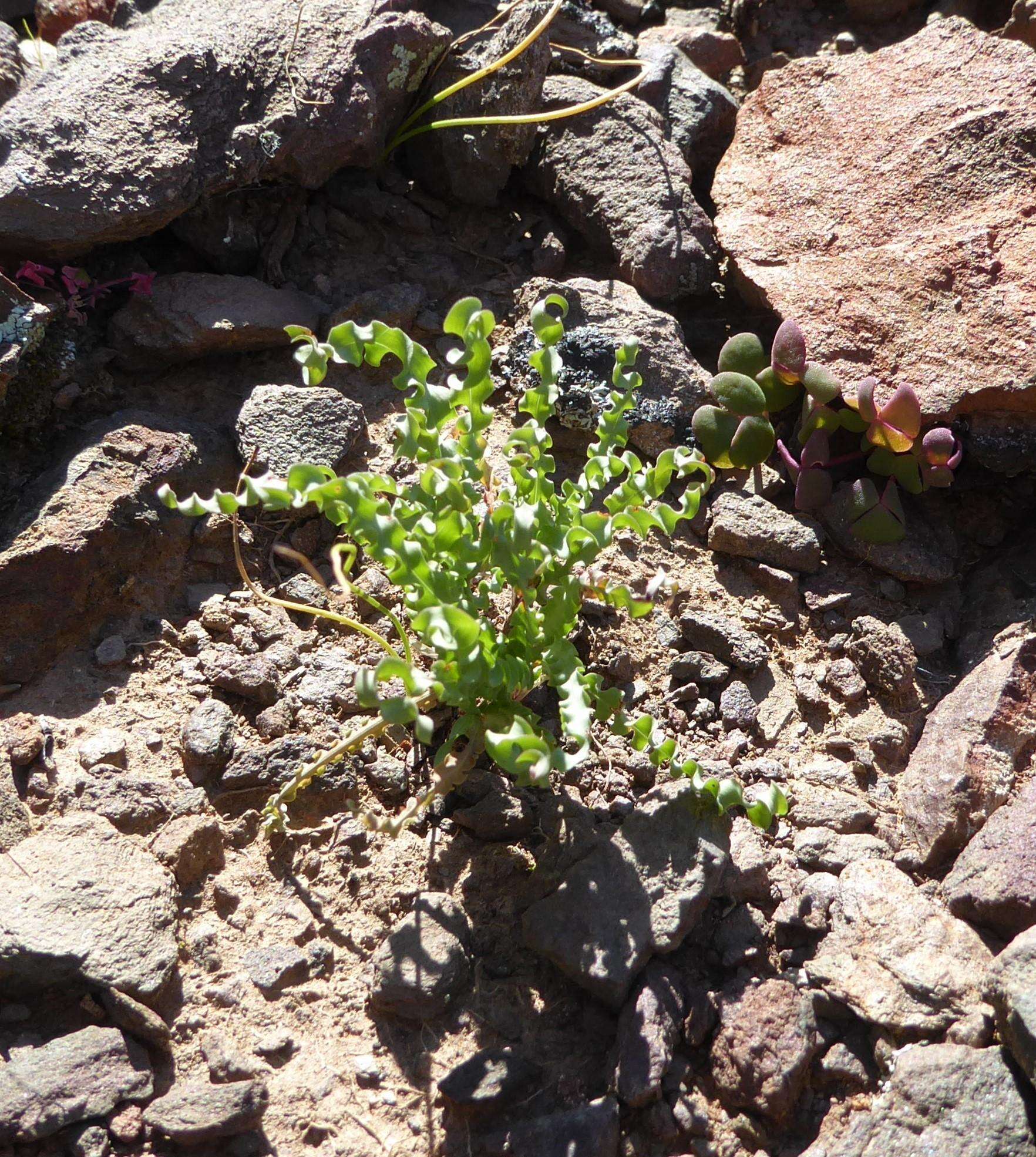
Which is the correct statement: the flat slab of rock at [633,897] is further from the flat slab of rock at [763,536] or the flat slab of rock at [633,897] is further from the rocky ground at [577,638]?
the flat slab of rock at [763,536]

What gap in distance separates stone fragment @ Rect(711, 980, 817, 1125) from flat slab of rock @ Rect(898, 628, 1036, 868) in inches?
20.3

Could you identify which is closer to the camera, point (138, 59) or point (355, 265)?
point (138, 59)

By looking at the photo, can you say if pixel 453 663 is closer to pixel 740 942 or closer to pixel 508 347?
pixel 740 942

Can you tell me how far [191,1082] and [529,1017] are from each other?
0.63 metres

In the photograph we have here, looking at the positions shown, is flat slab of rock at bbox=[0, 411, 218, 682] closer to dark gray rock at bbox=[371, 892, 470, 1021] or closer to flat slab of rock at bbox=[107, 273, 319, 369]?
flat slab of rock at bbox=[107, 273, 319, 369]

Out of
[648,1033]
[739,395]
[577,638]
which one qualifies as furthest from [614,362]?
[648,1033]

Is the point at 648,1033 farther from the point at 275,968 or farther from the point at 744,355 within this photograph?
the point at 744,355

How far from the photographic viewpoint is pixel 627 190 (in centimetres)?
328

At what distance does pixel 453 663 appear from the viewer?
1873 millimetres

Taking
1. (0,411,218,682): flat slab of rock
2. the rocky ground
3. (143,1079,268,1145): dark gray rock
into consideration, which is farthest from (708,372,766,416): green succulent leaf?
(143,1079,268,1145): dark gray rock

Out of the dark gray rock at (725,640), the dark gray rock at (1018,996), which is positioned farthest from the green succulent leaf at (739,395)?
the dark gray rock at (1018,996)

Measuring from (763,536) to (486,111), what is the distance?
1.64 meters

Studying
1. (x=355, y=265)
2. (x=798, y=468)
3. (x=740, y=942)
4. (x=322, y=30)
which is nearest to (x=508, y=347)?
(x=355, y=265)

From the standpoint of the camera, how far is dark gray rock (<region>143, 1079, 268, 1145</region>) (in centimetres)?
174
